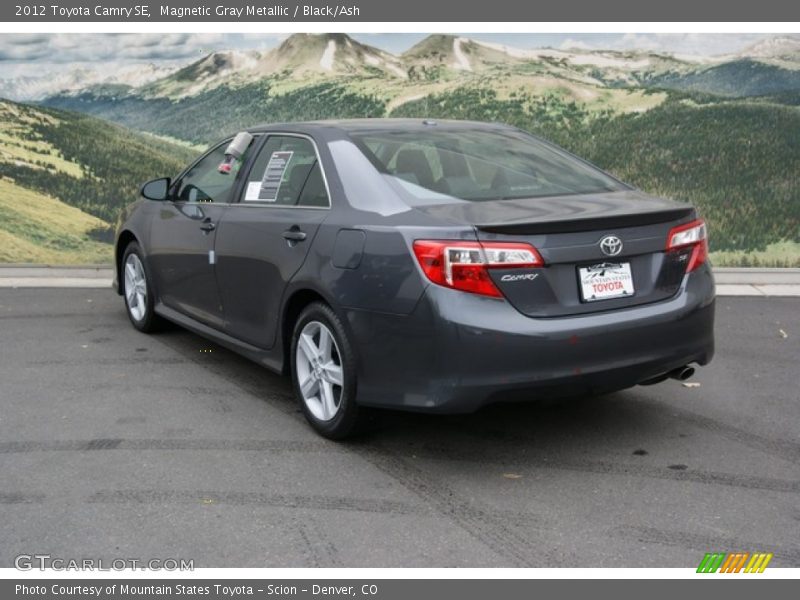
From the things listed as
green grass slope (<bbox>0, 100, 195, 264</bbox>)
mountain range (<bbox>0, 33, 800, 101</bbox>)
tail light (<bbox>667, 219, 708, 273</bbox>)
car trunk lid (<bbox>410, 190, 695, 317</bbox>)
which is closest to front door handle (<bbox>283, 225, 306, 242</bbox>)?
car trunk lid (<bbox>410, 190, 695, 317</bbox>)

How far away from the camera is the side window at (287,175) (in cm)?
492

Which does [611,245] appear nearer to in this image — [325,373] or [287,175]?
[325,373]

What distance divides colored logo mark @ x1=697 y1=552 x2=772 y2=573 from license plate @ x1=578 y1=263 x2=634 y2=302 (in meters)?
1.19

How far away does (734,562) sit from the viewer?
11.2ft

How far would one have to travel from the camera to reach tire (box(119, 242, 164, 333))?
6.89m

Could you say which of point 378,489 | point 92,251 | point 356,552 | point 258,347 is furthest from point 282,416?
point 92,251

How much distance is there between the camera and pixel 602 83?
445 inches

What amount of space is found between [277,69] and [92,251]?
3179 mm

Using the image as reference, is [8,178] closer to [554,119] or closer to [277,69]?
[277,69]

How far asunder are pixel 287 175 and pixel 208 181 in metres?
1.08

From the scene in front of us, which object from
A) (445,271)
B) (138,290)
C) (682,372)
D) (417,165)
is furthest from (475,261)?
(138,290)

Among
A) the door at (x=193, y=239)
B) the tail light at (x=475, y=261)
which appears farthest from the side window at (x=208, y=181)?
the tail light at (x=475, y=261)

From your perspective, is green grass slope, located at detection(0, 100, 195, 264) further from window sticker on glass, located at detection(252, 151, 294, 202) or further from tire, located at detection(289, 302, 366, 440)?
tire, located at detection(289, 302, 366, 440)

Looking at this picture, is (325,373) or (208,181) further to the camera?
(208,181)
